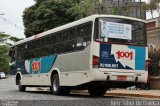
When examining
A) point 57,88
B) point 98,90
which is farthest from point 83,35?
point 98,90

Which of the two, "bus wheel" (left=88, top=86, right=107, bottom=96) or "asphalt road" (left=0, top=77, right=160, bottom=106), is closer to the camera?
"asphalt road" (left=0, top=77, right=160, bottom=106)

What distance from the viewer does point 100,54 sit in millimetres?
19203

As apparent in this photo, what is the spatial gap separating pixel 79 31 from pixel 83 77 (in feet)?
6.83

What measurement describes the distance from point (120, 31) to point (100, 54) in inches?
52.6

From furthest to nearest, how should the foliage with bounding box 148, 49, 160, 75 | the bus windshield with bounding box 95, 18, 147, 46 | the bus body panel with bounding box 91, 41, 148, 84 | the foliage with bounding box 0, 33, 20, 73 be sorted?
1. the foliage with bounding box 0, 33, 20, 73
2. the foliage with bounding box 148, 49, 160, 75
3. the bus windshield with bounding box 95, 18, 147, 46
4. the bus body panel with bounding box 91, 41, 148, 84

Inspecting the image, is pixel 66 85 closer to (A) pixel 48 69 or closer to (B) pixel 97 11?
(A) pixel 48 69

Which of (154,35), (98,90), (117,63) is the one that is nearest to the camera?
(117,63)

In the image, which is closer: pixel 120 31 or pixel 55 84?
pixel 120 31

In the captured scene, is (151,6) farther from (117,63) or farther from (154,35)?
(117,63)

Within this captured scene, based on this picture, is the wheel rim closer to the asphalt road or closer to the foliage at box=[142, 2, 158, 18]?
the asphalt road

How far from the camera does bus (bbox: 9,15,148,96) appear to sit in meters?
19.2

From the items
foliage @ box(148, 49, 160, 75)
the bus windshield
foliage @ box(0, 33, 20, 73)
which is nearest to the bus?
the bus windshield

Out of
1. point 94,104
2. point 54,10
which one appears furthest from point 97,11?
point 94,104

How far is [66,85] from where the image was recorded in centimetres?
2123
